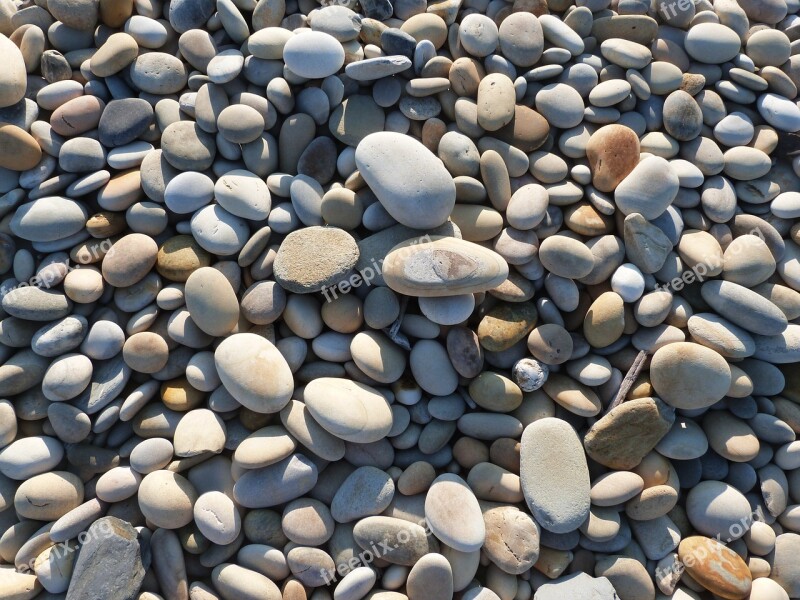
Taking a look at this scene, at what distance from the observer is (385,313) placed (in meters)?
1.69

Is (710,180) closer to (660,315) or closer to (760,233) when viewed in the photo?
(760,233)

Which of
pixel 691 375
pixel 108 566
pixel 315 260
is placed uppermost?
pixel 315 260

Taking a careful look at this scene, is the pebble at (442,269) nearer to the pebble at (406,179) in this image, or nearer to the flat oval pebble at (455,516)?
the pebble at (406,179)

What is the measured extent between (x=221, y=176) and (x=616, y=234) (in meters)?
1.27

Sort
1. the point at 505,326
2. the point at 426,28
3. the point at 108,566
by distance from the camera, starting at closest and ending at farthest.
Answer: the point at 108,566 < the point at 505,326 < the point at 426,28

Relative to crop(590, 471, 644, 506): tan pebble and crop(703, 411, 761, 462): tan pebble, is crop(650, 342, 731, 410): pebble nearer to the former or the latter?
crop(703, 411, 761, 462): tan pebble

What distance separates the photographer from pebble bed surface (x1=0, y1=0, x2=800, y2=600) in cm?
159

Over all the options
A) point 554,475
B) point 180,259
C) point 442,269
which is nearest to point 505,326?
point 442,269

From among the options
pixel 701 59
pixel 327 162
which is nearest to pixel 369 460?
pixel 327 162

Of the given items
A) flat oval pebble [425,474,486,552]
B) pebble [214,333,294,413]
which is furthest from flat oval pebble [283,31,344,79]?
flat oval pebble [425,474,486,552]

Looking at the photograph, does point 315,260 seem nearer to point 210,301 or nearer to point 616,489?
point 210,301

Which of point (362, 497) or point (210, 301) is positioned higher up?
point (210, 301)

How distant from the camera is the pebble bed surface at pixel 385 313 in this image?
159 cm

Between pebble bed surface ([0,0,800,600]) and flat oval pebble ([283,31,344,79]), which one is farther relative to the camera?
flat oval pebble ([283,31,344,79])
